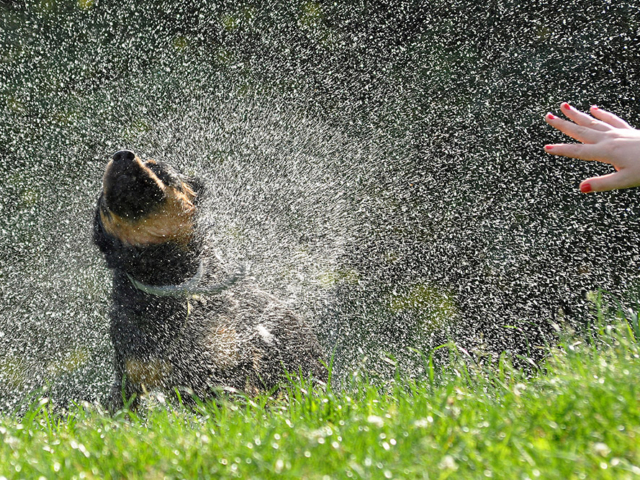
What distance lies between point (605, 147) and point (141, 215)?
1.97 meters

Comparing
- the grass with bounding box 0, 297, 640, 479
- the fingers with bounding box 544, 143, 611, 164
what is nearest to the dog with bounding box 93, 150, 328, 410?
the grass with bounding box 0, 297, 640, 479

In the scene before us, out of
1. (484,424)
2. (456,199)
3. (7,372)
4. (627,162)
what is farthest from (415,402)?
(7,372)

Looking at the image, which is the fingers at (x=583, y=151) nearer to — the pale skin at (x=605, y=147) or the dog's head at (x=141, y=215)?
the pale skin at (x=605, y=147)

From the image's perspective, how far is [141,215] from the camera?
2.75 m

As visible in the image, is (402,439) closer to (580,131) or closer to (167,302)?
(580,131)

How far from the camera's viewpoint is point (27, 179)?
14.7 ft

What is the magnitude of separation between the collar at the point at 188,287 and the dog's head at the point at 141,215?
106 millimetres

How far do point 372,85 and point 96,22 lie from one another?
2.13 meters

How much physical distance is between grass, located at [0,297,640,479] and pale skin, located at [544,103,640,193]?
1.87 feet

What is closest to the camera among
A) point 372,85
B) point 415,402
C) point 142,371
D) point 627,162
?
point 415,402

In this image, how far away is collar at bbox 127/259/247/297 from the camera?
2.77m

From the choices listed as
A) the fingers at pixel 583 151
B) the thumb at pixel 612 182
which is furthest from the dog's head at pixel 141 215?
the thumb at pixel 612 182

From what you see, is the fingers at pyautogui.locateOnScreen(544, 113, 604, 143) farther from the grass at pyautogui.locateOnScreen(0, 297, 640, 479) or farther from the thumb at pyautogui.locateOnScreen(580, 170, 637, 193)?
the grass at pyautogui.locateOnScreen(0, 297, 640, 479)

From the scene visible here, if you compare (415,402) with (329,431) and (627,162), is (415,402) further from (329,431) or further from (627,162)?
(627,162)
